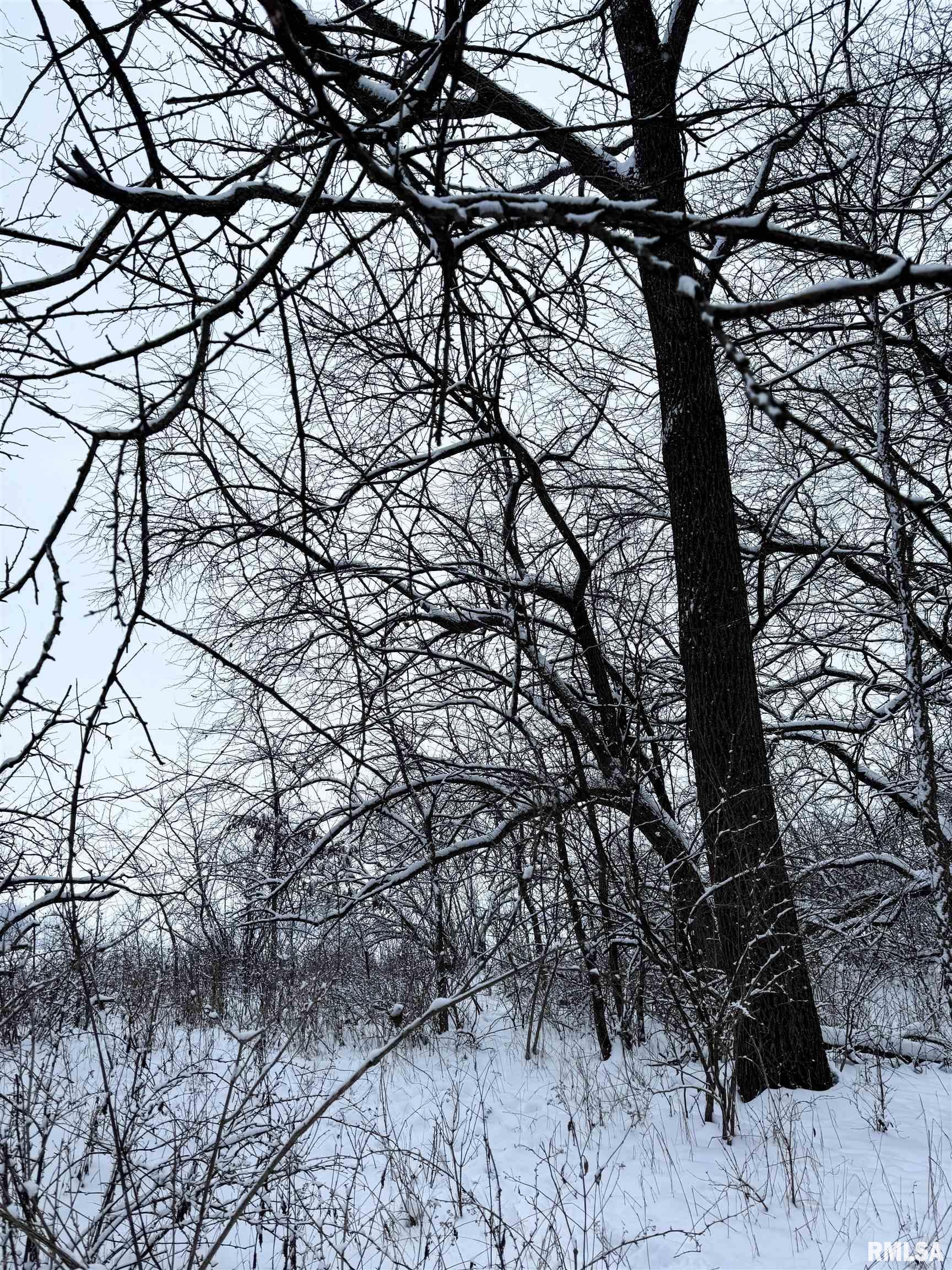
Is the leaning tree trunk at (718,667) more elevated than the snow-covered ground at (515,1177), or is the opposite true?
the leaning tree trunk at (718,667)

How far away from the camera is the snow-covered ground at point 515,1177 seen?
2.80 m

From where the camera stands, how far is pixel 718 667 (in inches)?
187

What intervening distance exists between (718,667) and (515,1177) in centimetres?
277

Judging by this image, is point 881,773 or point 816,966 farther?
point 881,773

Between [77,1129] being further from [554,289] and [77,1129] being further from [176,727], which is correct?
[554,289]

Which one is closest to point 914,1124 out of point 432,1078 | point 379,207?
point 432,1078

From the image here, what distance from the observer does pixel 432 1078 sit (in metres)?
5.95

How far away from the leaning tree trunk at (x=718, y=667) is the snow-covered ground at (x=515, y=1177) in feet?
1.34

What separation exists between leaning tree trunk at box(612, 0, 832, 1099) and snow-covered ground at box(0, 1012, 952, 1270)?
41 centimetres

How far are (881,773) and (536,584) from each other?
2.86m

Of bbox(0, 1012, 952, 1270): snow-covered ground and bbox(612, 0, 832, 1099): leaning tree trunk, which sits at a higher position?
bbox(612, 0, 832, 1099): leaning tree trunk

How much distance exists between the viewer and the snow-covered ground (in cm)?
280

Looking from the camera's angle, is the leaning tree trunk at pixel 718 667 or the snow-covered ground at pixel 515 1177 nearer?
the snow-covered ground at pixel 515 1177

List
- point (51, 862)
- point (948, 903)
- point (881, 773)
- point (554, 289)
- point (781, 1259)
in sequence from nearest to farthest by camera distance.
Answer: point (554, 289) < point (781, 1259) < point (948, 903) < point (51, 862) < point (881, 773)
